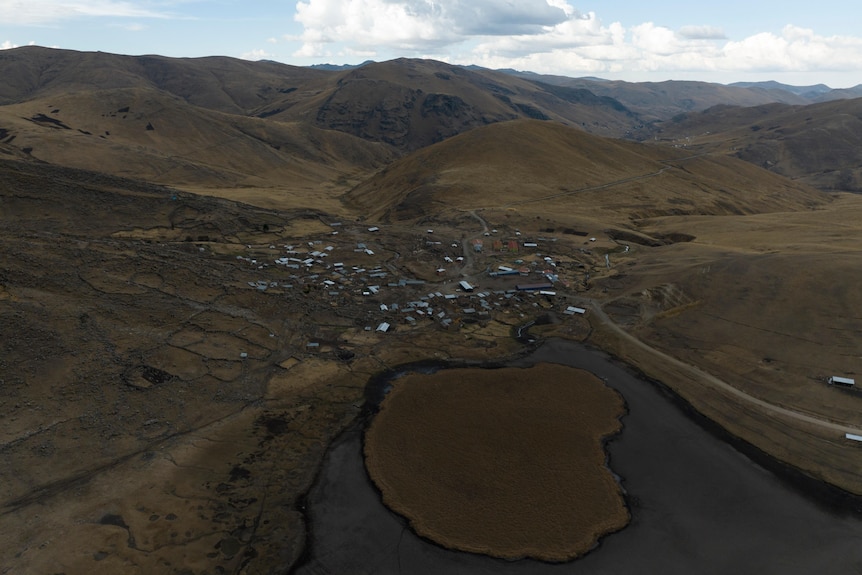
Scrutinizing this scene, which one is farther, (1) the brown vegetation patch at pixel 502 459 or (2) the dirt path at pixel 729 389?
(2) the dirt path at pixel 729 389

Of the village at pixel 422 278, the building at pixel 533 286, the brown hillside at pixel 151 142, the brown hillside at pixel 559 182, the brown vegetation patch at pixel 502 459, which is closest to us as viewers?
the brown vegetation patch at pixel 502 459

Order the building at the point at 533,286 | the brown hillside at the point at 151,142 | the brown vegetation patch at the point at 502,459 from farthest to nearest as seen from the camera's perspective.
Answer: the brown hillside at the point at 151,142 → the building at the point at 533,286 → the brown vegetation patch at the point at 502,459

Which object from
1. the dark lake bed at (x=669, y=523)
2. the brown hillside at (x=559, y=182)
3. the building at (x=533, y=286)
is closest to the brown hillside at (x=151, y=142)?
the brown hillside at (x=559, y=182)

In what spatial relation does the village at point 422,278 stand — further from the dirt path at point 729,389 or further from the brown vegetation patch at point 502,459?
the brown vegetation patch at point 502,459

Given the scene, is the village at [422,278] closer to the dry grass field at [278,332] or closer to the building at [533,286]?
the building at [533,286]

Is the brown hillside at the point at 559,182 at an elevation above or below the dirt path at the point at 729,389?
above

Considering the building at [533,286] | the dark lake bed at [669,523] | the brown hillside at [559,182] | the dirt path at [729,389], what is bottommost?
the dark lake bed at [669,523]

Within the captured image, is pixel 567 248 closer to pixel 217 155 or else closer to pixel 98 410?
pixel 98 410
